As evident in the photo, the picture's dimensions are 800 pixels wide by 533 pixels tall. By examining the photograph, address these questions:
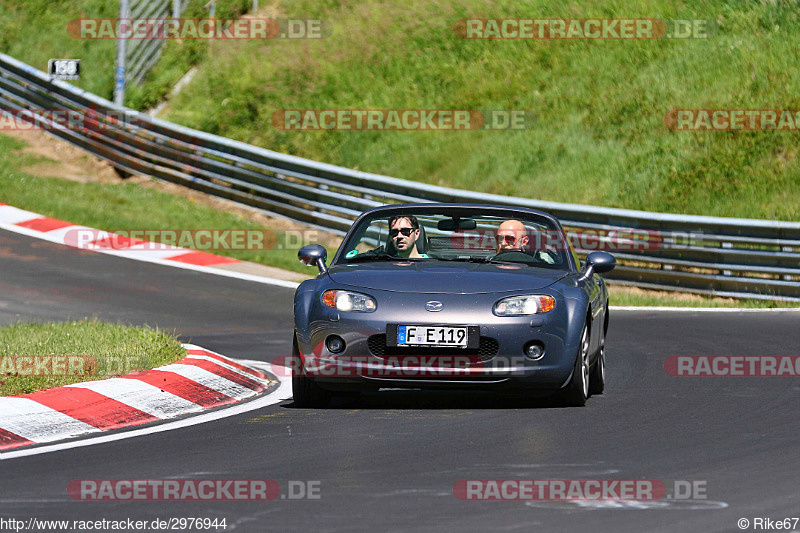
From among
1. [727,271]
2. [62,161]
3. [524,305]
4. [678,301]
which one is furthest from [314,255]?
[62,161]

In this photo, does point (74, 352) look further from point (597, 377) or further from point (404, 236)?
point (597, 377)

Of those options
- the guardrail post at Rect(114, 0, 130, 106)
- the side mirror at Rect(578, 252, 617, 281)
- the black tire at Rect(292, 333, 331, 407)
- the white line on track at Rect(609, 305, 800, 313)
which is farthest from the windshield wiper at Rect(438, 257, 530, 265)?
the guardrail post at Rect(114, 0, 130, 106)

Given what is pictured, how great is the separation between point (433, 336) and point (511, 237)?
1.61 metres

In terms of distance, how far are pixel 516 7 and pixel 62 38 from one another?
998 centimetres

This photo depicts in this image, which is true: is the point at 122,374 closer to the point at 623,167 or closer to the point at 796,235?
the point at 796,235

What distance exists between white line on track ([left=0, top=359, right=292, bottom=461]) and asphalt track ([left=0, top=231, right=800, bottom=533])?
0.13m

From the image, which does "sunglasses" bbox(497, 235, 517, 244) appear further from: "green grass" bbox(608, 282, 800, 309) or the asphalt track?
"green grass" bbox(608, 282, 800, 309)

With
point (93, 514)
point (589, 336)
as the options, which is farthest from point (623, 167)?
point (93, 514)

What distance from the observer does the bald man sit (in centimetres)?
1014

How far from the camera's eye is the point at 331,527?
18.3ft

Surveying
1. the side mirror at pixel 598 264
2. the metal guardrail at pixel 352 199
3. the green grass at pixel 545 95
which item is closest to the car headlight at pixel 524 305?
the side mirror at pixel 598 264

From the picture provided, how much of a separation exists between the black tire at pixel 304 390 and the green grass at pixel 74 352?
1153mm

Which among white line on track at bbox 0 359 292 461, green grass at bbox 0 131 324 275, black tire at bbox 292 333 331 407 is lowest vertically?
white line on track at bbox 0 359 292 461

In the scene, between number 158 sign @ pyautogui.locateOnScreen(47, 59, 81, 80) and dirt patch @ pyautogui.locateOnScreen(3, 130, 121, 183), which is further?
dirt patch @ pyautogui.locateOnScreen(3, 130, 121, 183)
